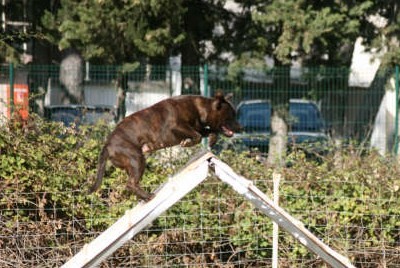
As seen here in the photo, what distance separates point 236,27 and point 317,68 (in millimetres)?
2320

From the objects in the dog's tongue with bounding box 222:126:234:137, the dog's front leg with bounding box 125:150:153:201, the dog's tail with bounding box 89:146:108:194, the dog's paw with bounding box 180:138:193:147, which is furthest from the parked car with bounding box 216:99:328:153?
the dog's front leg with bounding box 125:150:153:201

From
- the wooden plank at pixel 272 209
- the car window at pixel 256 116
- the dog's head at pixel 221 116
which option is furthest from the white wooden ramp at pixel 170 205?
the car window at pixel 256 116

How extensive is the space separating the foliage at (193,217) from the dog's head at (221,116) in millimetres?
1556

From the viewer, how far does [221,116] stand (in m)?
7.05

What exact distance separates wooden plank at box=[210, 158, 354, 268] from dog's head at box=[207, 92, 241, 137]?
71 centimetres

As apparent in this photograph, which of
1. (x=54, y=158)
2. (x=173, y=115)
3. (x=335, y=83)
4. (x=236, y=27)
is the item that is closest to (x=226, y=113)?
(x=173, y=115)

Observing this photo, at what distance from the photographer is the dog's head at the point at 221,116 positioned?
276 inches

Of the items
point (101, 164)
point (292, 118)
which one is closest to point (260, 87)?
point (292, 118)

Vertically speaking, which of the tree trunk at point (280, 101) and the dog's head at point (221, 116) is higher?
the tree trunk at point (280, 101)

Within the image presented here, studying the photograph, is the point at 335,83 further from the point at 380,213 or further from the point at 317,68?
the point at 380,213

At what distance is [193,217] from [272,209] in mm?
2253

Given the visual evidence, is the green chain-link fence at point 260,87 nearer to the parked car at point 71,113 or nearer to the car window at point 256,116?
the parked car at point 71,113

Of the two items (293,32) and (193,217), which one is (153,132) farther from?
(293,32)

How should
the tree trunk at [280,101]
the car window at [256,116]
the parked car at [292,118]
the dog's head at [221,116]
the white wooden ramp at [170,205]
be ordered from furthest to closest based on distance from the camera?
the car window at [256,116], the parked car at [292,118], the tree trunk at [280,101], the dog's head at [221,116], the white wooden ramp at [170,205]
